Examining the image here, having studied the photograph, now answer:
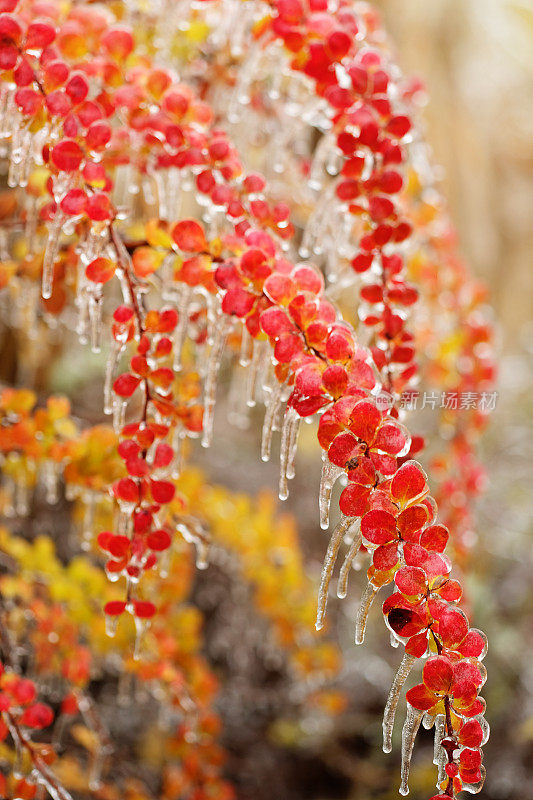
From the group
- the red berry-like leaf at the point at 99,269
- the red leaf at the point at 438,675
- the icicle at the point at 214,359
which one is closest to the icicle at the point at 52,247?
the red berry-like leaf at the point at 99,269

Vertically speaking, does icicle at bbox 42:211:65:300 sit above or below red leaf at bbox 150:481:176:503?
above

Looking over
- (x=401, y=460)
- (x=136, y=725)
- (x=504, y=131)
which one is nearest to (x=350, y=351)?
(x=401, y=460)

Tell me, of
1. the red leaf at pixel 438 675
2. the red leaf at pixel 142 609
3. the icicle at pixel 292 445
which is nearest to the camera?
the red leaf at pixel 438 675

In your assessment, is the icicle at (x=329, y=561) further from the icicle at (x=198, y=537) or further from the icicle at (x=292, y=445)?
the icicle at (x=198, y=537)

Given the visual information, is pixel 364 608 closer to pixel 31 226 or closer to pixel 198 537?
pixel 198 537

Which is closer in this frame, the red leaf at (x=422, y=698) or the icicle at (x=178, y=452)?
the red leaf at (x=422, y=698)

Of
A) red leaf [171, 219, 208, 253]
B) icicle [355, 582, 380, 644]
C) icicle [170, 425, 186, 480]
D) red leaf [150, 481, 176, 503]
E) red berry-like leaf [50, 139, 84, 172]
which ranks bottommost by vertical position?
icicle [170, 425, 186, 480]

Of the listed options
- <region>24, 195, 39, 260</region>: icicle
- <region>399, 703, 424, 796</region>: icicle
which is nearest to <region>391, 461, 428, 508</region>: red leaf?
<region>399, 703, 424, 796</region>: icicle

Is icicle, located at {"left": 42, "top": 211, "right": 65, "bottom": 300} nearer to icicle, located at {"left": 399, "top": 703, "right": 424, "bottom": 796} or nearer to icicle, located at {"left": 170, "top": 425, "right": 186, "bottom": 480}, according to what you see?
icicle, located at {"left": 170, "top": 425, "right": 186, "bottom": 480}

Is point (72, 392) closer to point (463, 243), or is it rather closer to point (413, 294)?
point (413, 294)

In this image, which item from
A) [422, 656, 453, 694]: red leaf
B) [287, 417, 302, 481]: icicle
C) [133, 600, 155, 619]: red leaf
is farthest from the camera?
[133, 600, 155, 619]: red leaf

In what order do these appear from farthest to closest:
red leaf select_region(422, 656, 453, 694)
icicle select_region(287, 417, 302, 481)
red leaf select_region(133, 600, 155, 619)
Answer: red leaf select_region(133, 600, 155, 619)
icicle select_region(287, 417, 302, 481)
red leaf select_region(422, 656, 453, 694)
